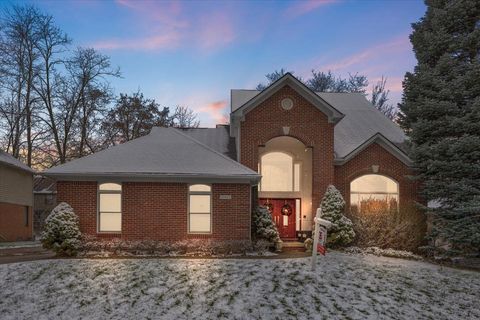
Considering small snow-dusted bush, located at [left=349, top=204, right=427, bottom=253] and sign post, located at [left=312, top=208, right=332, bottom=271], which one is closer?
sign post, located at [left=312, top=208, right=332, bottom=271]

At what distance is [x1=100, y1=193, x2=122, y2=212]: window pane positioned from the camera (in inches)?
733

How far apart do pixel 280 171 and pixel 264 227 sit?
4.17 metres

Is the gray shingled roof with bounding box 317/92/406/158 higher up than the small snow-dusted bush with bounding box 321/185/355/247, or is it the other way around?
the gray shingled roof with bounding box 317/92/406/158

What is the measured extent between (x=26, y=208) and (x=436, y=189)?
1164 inches

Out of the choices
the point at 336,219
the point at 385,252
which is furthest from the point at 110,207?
the point at 385,252

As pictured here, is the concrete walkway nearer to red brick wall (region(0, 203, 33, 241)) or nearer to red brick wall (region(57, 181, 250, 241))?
red brick wall (region(57, 181, 250, 241))

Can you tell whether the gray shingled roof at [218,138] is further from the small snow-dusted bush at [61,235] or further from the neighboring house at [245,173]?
→ the small snow-dusted bush at [61,235]

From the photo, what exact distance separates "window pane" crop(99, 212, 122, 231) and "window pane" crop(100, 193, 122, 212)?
21 cm

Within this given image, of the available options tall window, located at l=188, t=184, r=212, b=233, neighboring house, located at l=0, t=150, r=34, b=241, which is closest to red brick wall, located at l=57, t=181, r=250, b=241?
tall window, located at l=188, t=184, r=212, b=233

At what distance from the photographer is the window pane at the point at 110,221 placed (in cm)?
1858

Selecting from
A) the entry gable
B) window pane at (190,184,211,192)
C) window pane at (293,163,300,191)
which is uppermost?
the entry gable

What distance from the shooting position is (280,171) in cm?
2253

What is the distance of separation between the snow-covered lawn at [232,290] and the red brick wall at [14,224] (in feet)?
56.8

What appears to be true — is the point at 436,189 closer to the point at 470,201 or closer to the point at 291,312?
the point at 470,201
